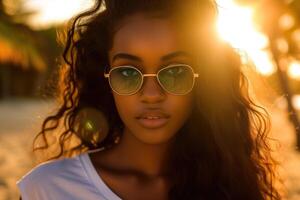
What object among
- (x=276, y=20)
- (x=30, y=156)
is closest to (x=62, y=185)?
(x=30, y=156)

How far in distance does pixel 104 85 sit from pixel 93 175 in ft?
1.63

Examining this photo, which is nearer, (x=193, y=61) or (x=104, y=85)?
(x=193, y=61)

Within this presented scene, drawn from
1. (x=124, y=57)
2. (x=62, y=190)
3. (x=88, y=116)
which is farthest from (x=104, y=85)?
(x=62, y=190)

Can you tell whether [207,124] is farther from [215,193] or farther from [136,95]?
[136,95]

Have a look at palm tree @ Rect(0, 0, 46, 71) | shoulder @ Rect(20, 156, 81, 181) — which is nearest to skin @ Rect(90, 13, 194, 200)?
shoulder @ Rect(20, 156, 81, 181)

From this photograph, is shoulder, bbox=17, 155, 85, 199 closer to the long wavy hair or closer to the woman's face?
the woman's face

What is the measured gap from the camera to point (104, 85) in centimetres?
272

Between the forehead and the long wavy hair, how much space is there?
0.05m

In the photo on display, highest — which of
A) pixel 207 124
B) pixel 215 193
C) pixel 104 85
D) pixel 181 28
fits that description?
pixel 181 28

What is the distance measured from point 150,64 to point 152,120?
201mm

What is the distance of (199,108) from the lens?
2605 millimetres

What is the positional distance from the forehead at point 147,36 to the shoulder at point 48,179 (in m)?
0.48

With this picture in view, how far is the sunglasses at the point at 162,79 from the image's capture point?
2.32m

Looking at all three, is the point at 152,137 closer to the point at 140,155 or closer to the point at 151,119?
the point at 151,119
